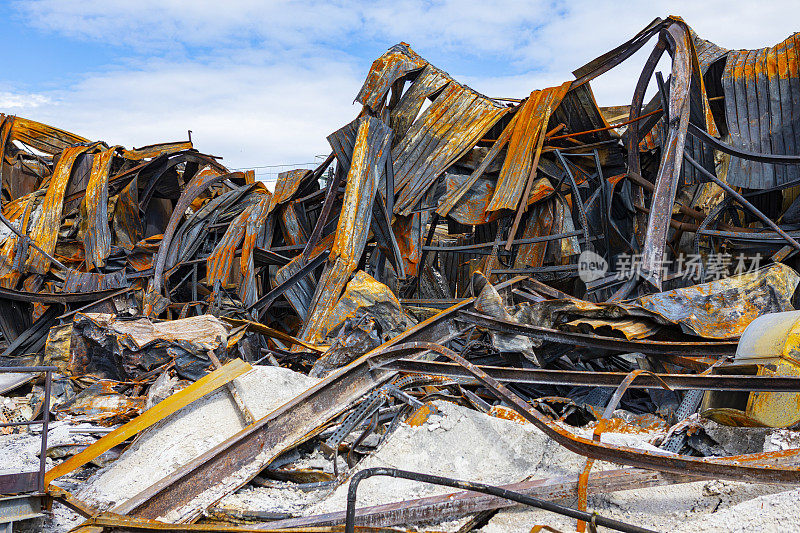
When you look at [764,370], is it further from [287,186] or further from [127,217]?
[127,217]

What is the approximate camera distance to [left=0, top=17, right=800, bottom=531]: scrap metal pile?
9.43 feet

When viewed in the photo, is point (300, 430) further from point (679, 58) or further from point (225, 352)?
point (679, 58)

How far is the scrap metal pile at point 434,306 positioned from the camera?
9.43ft

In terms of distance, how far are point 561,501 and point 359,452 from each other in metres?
1.36

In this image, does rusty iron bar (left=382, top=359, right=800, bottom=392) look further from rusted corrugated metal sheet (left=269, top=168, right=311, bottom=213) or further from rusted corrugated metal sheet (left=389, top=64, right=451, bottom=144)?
rusted corrugated metal sheet (left=269, top=168, right=311, bottom=213)

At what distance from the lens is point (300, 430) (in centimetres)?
338

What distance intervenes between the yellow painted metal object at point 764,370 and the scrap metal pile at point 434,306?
12 mm

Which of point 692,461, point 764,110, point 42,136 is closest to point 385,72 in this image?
point 764,110

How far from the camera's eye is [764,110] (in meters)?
6.32

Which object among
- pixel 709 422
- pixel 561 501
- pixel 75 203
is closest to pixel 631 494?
pixel 561 501

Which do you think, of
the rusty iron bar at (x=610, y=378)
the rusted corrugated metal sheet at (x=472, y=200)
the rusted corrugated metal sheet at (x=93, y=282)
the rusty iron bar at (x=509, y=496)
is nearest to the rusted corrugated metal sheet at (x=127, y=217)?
the rusted corrugated metal sheet at (x=93, y=282)

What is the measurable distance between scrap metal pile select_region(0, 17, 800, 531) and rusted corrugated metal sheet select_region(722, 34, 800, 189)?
0.02 m

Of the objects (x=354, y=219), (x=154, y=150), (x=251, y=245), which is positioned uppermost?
(x=154, y=150)

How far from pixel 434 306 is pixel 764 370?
3.65 metres
